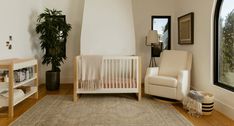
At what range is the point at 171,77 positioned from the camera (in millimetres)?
3977

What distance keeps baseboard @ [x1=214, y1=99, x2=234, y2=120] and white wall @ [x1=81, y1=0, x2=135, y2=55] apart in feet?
7.53

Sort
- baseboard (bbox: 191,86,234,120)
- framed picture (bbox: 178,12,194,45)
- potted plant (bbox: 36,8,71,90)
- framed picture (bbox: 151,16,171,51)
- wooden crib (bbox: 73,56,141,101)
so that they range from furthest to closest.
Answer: framed picture (bbox: 151,16,171,51)
potted plant (bbox: 36,8,71,90)
framed picture (bbox: 178,12,194,45)
wooden crib (bbox: 73,56,141,101)
baseboard (bbox: 191,86,234,120)

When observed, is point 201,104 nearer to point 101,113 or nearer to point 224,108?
point 224,108

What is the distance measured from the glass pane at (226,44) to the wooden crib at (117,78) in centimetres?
138

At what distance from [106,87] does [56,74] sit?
1501 mm

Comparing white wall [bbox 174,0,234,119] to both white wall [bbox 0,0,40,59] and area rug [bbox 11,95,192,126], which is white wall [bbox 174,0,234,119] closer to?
area rug [bbox 11,95,192,126]

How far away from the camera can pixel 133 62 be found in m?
4.03

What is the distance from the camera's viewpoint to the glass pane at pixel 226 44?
3.19 metres

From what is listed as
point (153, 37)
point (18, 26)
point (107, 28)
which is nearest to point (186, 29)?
point (153, 37)

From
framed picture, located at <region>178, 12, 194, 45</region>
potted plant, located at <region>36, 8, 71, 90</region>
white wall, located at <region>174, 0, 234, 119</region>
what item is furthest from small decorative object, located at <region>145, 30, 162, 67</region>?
potted plant, located at <region>36, 8, 71, 90</region>

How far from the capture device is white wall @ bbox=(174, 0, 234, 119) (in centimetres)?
317

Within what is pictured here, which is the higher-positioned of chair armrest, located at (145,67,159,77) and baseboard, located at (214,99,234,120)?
chair armrest, located at (145,67,159,77)

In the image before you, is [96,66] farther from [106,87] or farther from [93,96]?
[93,96]

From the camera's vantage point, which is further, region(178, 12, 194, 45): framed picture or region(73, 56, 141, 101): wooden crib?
region(178, 12, 194, 45): framed picture
